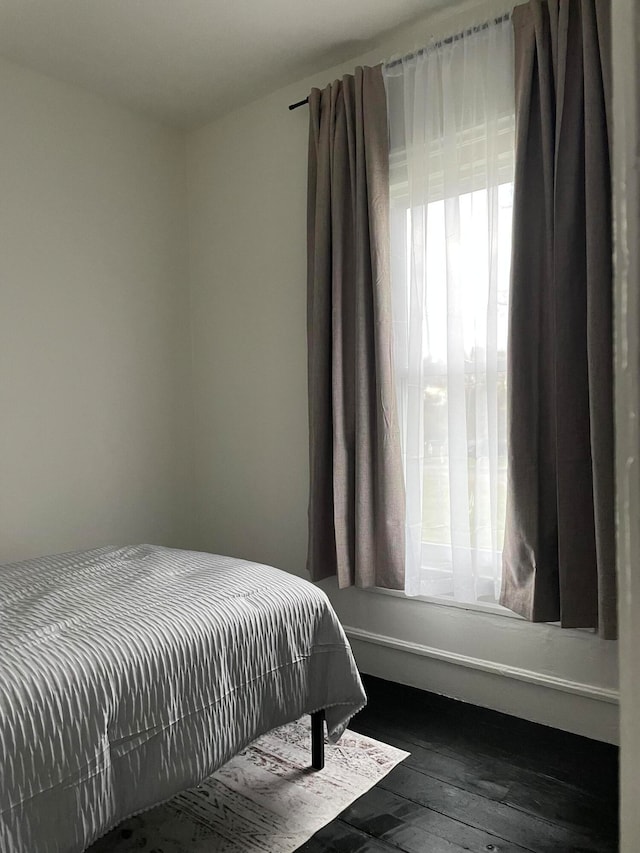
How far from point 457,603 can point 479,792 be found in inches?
29.6

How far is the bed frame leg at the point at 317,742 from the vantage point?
217 cm

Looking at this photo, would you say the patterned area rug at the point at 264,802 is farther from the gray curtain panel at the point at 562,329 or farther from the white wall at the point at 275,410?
the gray curtain panel at the point at 562,329

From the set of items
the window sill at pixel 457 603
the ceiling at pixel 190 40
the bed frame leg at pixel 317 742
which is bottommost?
the bed frame leg at pixel 317 742

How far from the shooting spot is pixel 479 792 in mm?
2090

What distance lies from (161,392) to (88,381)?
430 millimetres

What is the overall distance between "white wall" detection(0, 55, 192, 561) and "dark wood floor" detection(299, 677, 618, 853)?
5.11 ft

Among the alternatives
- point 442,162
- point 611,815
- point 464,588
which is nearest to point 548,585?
point 464,588

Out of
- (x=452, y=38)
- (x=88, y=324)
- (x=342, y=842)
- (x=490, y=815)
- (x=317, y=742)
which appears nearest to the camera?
(x=342, y=842)

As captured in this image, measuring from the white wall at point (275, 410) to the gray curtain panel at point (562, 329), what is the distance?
0.34 m

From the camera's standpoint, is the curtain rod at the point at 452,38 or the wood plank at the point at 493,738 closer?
the wood plank at the point at 493,738

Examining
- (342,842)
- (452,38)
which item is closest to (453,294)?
(452,38)

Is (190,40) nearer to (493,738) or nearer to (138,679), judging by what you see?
(138,679)

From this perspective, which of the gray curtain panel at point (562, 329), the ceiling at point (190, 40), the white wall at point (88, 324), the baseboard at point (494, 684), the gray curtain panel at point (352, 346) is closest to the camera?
the gray curtain panel at point (562, 329)

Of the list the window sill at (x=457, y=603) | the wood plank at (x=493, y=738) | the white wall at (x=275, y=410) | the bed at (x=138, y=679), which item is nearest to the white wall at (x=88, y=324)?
the white wall at (x=275, y=410)
